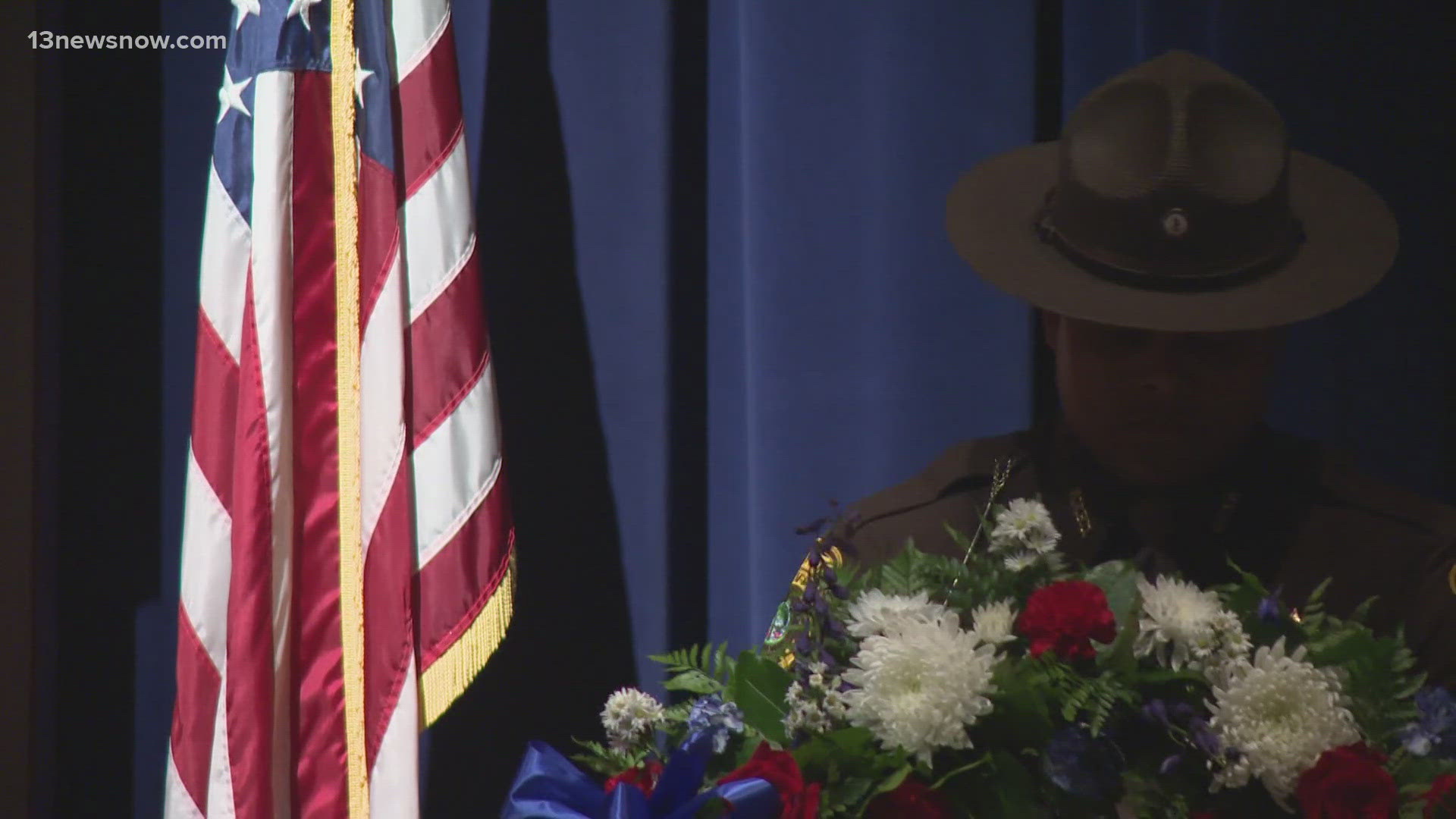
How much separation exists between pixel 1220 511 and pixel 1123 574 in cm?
42

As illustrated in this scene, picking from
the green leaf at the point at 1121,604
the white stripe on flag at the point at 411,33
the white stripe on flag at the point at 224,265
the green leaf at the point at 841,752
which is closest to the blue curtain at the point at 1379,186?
the green leaf at the point at 1121,604

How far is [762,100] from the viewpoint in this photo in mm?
1827

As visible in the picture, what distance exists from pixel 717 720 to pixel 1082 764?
219 mm

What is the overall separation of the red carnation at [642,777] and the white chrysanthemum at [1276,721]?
12.9 inches

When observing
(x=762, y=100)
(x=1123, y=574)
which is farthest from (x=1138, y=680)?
(x=762, y=100)

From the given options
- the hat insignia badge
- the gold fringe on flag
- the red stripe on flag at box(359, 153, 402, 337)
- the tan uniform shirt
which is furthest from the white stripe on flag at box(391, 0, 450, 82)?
the hat insignia badge

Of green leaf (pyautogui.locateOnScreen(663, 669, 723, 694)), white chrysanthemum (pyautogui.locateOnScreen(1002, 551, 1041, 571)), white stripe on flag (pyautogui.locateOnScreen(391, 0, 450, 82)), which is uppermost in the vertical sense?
white stripe on flag (pyautogui.locateOnScreen(391, 0, 450, 82))

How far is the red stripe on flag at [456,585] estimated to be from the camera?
1.67m

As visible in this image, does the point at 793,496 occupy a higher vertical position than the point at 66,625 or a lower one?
higher

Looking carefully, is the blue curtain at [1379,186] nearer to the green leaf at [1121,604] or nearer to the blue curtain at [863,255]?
the blue curtain at [863,255]

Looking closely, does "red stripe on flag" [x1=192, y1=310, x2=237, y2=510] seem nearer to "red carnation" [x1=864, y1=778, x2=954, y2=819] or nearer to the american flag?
the american flag

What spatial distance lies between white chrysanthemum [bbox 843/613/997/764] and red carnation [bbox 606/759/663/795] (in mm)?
122

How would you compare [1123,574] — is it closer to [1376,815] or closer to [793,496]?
[1376,815]

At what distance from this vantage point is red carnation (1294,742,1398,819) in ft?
2.59
